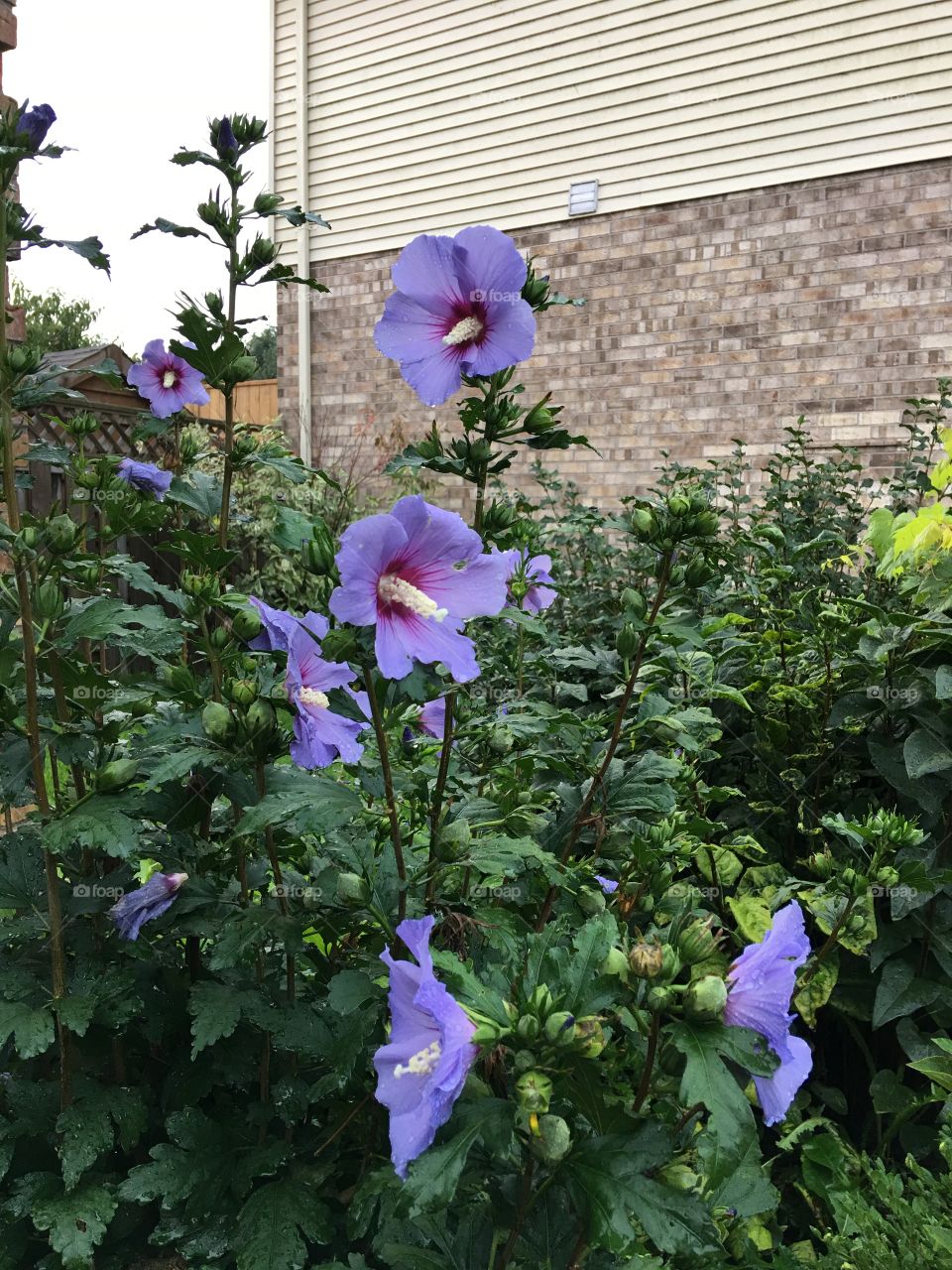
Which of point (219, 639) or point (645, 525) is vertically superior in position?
point (645, 525)

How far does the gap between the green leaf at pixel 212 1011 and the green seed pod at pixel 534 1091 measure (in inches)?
19.9

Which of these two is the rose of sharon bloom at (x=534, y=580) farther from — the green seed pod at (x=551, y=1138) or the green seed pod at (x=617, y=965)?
the green seed pod at (x=551, y=1138)

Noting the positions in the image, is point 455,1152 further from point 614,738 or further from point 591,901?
point 614,738

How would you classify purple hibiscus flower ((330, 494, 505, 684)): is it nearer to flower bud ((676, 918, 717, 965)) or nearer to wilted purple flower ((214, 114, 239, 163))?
flower bud ((676, 918, 717, 965))

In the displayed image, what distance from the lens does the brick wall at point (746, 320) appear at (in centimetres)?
699

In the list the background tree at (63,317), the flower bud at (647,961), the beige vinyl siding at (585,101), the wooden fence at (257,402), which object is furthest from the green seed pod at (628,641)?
the background tree at (63,317)

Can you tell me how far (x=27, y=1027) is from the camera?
49.7 inches

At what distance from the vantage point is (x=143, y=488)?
2.17 meters

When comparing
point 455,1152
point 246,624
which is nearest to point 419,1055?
point 455,1152

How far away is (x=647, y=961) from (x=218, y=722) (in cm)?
57

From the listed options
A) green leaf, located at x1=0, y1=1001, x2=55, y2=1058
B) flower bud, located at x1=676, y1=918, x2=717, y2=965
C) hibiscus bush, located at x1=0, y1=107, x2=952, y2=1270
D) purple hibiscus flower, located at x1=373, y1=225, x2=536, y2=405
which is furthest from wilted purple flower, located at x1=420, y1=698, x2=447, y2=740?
flower bud, located at x1=676, y1=918, x2=717, y2=965

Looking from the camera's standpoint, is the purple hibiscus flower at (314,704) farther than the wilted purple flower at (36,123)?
No

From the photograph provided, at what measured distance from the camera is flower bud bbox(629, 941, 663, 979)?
899 millimetres

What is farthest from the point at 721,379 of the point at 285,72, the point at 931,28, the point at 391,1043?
the point at 391,1043
